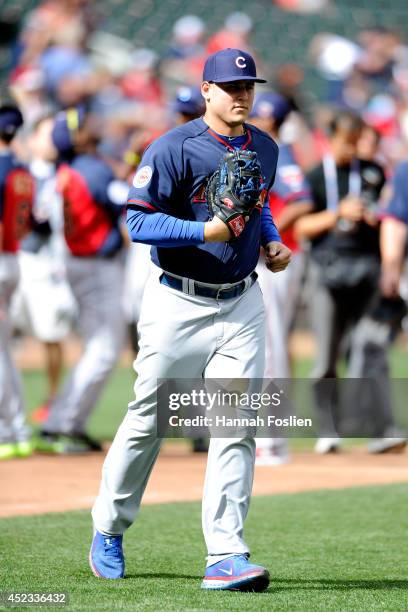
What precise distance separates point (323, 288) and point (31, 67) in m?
8.47

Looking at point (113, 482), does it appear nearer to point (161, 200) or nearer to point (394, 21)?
point (161, 200)

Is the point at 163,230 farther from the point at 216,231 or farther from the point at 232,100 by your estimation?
the point at 232,100

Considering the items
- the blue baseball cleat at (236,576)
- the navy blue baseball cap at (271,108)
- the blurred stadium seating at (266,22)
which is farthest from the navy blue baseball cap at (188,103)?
the blurred stadium seating at (266,22)

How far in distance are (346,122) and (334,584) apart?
4.83 m

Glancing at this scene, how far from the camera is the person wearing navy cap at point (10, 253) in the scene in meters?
8.16

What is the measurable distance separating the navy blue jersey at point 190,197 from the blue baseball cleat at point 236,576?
3.46 ft

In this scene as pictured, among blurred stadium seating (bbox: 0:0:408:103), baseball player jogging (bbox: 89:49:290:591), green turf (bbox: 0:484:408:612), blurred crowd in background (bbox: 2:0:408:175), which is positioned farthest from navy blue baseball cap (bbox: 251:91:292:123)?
blurred stadium seating (bbox: 0:0:408:103)

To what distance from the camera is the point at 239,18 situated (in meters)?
19.7

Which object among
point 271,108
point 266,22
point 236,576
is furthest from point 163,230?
point 266,22

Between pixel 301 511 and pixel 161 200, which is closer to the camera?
pixel 161 200

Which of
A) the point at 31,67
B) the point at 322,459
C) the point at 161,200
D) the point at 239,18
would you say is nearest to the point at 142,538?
the point at 161,200

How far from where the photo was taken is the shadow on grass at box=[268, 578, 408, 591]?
14.5 feet

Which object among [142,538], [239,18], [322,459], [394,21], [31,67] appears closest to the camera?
[142,538]

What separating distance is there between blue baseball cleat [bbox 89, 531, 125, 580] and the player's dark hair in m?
4.78
